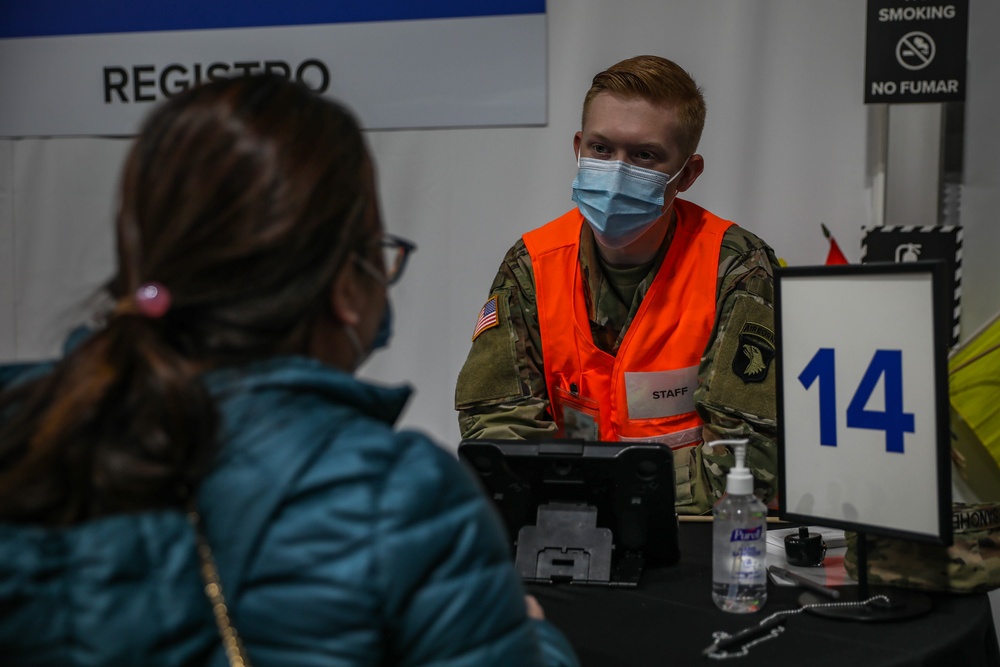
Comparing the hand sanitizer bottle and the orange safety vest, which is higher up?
the orange safety vest

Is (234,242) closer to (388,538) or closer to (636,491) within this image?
(388,538)

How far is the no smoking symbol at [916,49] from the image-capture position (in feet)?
8.43

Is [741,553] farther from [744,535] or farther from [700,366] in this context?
[700,366]

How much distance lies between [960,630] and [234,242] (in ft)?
3.62

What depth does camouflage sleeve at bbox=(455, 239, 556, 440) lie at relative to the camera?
7.36ft

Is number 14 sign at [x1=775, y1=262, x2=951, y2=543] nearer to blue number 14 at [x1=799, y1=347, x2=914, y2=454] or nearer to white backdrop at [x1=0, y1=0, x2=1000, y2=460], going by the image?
blue number 14 at [x1=799, y1=347, x2=914, y2=454]

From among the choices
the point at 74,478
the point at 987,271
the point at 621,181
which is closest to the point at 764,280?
the point at 621,181

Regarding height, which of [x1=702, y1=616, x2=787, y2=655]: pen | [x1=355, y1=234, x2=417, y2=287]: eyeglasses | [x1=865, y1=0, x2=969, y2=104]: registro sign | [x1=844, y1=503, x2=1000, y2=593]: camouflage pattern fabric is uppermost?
[x1=865, y1=0, x2=969, y2=104]: registro sign

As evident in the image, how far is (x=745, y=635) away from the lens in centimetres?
128

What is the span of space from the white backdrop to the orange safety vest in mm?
607

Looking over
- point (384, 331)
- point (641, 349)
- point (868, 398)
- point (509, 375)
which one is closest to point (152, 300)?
point (384, 331)

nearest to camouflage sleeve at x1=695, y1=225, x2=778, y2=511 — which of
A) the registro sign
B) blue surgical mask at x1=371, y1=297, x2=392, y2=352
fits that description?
the registro sign

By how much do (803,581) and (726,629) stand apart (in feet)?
0.75

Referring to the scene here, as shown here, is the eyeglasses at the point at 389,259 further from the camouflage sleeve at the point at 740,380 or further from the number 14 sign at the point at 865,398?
the camouflage sleeve at the point at 740,380
